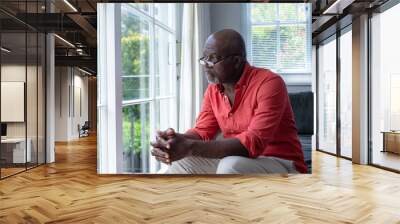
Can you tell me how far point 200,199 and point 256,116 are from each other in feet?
3.40

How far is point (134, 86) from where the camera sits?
4.95 m

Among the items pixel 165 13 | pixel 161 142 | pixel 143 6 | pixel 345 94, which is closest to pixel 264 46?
pixel 165 13

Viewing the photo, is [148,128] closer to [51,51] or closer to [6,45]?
[6,45]

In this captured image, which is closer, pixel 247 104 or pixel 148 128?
pixel 247 104

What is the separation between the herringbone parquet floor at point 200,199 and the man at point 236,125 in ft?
1.18

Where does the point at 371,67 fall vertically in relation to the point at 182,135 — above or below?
above

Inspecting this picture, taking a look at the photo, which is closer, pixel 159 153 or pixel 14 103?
pixel 159 153

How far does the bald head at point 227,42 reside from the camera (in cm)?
468

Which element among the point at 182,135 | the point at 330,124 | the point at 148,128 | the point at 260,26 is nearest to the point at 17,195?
the point at 148,128

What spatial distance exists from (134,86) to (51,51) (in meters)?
4.03

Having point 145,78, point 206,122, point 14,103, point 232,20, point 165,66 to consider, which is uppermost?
point 232,20

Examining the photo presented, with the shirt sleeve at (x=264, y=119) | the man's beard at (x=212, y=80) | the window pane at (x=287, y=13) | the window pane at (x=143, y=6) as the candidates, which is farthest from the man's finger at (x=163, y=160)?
the window pane at (x=287, y=13)

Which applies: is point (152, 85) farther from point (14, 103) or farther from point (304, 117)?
point (14, 103)

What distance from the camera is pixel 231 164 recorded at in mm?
4590
